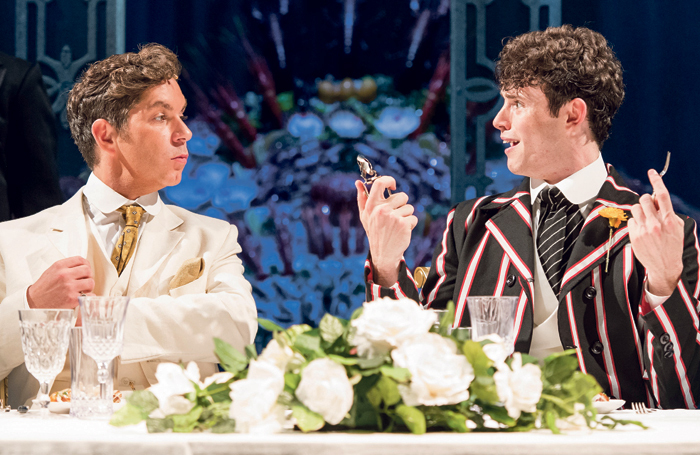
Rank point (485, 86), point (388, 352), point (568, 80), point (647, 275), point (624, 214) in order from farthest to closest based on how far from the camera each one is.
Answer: point (485, 86) → point (568, 80) → point (624, 214) → point (647, 275) → point (388, 352)

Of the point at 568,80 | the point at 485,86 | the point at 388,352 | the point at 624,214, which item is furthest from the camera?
the point at 485,86

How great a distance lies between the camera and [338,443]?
3.14 feet

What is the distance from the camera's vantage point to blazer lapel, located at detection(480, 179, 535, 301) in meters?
2.07

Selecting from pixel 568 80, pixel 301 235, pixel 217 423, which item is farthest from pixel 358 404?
pixel 301 235

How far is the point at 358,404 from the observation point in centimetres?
104

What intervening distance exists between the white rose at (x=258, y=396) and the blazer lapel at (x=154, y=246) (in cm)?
122

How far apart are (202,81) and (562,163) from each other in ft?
7.58

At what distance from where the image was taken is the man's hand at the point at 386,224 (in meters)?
1.91

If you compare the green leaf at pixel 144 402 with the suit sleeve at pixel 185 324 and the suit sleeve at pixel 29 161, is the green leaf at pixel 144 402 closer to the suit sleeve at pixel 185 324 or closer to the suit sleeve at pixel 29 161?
the suit sleeve at pixel 185 324

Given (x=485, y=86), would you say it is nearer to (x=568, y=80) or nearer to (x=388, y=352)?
(x=568, y=80)

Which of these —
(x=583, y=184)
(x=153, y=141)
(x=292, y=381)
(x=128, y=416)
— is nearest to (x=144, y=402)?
(x=128, y=416)

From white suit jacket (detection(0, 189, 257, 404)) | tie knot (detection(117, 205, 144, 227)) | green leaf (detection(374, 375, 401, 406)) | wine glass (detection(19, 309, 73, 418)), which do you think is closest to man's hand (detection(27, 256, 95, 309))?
white suit jacket (detection(0, 189, 257, 404))

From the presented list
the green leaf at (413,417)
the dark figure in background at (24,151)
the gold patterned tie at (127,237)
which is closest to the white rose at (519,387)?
the green leaf at (413,417)

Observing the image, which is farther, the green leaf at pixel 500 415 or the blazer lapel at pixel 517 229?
the blazer lapel at pixel 517 229
